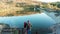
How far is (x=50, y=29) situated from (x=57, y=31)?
0.35ft

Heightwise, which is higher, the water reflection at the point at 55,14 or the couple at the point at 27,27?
the water reflection at the point at 55,14

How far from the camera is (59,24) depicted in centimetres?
187

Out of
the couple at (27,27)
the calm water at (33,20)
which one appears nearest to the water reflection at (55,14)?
the calm water at (33,20)

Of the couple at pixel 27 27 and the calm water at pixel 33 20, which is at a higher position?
the calm water at pixel 33 20

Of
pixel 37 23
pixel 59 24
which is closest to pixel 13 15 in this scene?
pixel 37 23

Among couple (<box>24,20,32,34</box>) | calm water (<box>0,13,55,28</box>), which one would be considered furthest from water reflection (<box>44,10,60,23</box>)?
couple (<box>24,20,32,34</box>)

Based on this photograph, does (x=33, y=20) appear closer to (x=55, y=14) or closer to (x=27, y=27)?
(x=27, y=27)

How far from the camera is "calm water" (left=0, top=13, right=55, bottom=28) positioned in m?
1.84

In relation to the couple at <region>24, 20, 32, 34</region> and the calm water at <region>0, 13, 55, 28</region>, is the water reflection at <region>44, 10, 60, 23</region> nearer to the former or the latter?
the calm water at <region>0, 13, 55, 28</region>

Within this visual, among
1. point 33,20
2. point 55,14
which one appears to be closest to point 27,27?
point 33,20

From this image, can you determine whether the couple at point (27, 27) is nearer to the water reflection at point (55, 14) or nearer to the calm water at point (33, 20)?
the calm water at point (33, 20)

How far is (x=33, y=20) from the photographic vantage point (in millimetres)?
1847

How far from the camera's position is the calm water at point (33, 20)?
1837mm

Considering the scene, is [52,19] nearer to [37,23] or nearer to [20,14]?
[37,23]
